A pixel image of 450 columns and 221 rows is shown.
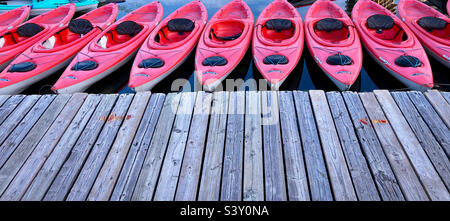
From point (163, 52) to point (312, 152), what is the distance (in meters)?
4.31

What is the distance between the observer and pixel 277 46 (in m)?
6.16

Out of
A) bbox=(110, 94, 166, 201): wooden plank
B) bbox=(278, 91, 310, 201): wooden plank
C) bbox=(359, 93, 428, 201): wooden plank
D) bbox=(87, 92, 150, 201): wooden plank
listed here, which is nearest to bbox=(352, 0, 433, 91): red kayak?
bbox=(359, 93, 428, 201): wooden plank

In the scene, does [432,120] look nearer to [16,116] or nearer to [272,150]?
[272,150]

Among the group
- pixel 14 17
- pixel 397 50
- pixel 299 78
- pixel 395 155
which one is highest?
pixel 395 155

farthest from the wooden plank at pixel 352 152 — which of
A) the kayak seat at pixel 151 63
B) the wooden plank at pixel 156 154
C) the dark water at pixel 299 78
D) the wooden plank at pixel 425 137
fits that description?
the kayak seat at pixel 151 63

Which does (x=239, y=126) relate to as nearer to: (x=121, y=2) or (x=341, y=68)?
(x=341, y=68)

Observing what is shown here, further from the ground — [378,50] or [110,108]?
[110,108]

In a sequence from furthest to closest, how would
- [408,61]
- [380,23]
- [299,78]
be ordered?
[380,23], [299,78], [408,61]

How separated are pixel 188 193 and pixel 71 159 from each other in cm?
137

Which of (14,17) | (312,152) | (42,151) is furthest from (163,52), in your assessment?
(14,17)

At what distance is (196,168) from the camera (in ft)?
9.30

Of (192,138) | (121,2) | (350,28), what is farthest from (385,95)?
(121,2)

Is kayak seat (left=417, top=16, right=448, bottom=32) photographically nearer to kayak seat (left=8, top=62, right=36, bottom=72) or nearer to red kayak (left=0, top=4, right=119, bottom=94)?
red kayak (left=0, top=4, right=119, bottom=94)

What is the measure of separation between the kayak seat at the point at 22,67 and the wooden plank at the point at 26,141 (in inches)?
98.6
